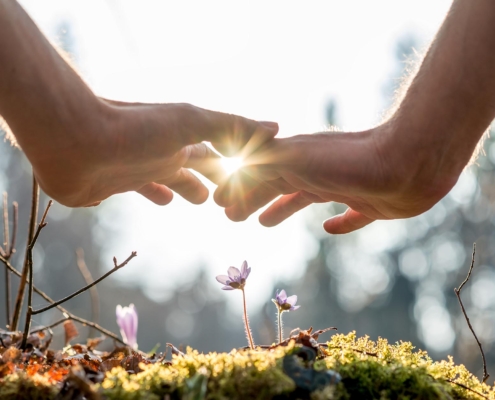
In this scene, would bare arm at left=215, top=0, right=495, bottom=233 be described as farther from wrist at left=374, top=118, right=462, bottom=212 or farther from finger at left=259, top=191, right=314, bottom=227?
finger at left=259, top=191, right=314, bottom=227

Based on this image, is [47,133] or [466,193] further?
[466,193]

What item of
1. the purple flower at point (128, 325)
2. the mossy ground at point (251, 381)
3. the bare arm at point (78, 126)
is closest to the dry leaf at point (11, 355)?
the mossy ground at point (251, 381)

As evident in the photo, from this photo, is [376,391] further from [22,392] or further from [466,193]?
[466,193]

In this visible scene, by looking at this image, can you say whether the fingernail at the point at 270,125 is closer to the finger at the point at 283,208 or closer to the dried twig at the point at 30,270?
the finger at the point at 283,208

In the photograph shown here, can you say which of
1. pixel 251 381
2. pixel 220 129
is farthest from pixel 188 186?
pixel 251 381

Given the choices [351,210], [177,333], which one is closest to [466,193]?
[351,210]

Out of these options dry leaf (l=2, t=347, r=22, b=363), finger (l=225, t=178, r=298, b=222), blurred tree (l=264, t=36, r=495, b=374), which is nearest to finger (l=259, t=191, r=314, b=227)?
finger (l=225, t=178, r=298, b=222)

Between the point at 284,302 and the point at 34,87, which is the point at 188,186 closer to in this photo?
the point at 284,302
